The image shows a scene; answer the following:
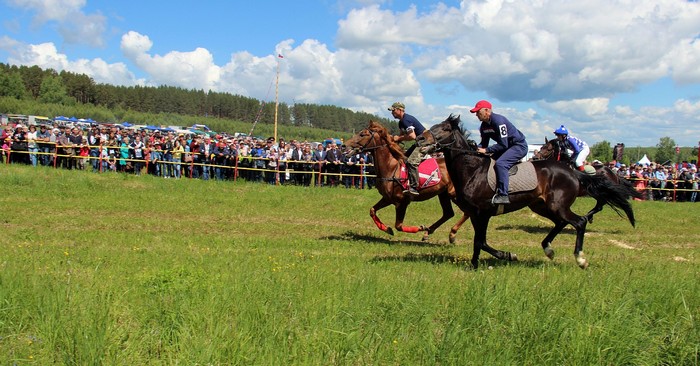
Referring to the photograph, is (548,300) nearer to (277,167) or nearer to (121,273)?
(121,273)

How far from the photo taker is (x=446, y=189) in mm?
13219

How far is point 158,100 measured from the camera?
164 m

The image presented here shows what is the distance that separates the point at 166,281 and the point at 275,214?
1044 cm

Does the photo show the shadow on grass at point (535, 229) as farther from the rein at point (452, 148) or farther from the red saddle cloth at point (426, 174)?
the rein at point (452, 148)

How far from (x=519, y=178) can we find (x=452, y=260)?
1.96 meters

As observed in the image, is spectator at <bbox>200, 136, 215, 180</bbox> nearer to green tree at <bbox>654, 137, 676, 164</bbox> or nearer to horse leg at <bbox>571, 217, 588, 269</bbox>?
horse leg at <bbox>571, 217, 588, 269</bbox>

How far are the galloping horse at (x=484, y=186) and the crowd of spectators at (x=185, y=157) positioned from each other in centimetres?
1472

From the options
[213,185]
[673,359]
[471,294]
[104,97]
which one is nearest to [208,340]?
[471,294]

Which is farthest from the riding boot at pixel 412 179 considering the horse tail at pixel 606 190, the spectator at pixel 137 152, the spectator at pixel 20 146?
the spectator at pixel 20 146

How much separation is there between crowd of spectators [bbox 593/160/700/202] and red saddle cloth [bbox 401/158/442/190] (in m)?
20.6

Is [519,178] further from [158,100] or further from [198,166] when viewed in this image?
[158,100]

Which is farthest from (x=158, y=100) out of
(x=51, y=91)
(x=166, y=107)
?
(x=51, y=91)

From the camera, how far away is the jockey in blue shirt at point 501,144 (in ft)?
33.0

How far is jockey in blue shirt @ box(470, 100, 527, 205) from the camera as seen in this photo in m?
10.1
